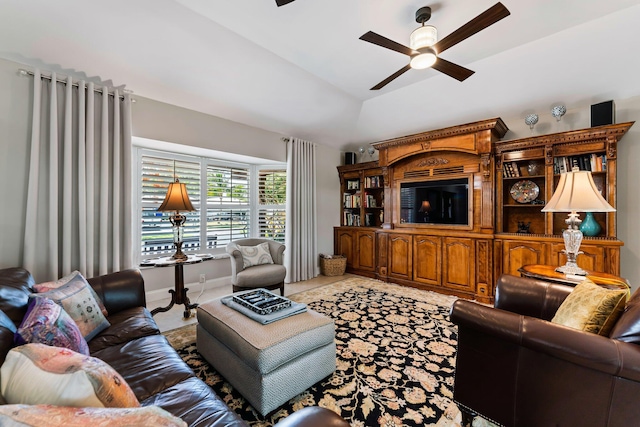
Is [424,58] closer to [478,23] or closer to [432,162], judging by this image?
[478,23]

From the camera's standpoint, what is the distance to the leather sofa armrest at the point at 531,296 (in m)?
1.75

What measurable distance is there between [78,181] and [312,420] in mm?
3167

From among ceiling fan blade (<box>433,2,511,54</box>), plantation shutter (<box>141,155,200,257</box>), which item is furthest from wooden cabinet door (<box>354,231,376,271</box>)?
→ ceiling fan blade (<box>433,2,511,54</box>)

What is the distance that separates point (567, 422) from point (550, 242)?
267 centimetres

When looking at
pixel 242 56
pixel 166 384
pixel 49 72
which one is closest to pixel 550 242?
pixel 166 384

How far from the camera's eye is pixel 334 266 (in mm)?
4938

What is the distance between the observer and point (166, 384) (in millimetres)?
1265

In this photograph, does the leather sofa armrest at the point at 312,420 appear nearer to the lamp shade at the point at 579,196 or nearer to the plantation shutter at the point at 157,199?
the lamp shade at the point at 579,196

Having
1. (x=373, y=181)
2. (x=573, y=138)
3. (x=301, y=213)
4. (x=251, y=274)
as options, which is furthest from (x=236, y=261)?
(x=573, y=138)

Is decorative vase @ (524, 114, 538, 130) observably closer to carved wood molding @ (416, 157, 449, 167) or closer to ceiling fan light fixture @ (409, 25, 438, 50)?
carved wood molding @ (416, 157, 449, 167)

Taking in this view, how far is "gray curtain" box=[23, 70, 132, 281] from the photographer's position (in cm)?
249

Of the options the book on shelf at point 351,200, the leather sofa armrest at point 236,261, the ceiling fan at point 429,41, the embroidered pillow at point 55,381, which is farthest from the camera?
the book on shelf at point 351,200

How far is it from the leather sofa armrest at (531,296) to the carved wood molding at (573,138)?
219 centimetres

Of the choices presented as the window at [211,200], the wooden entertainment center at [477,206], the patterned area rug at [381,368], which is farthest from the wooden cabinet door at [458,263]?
the window at [211,200]
